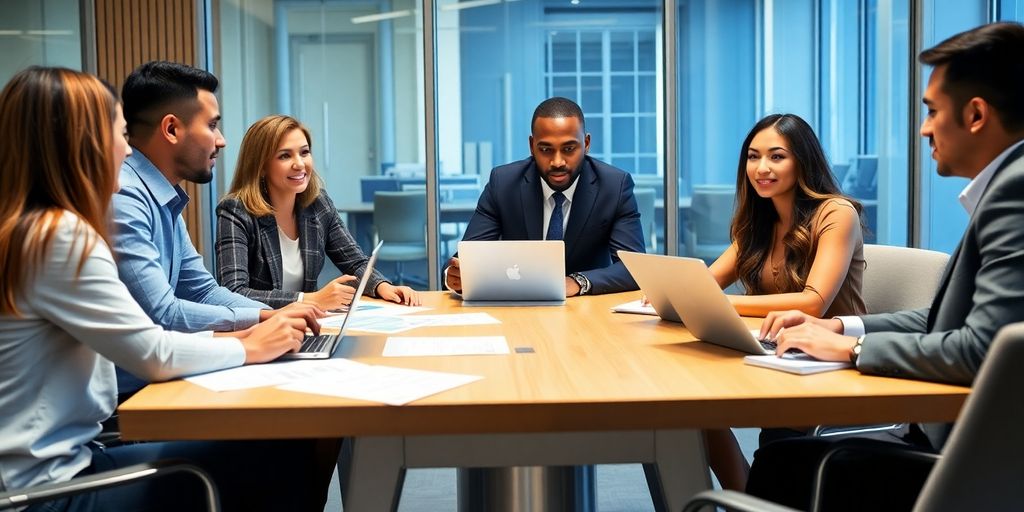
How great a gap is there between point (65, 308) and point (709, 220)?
15.5ft

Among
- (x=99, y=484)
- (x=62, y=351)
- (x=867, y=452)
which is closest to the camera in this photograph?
(x=99, y=484)

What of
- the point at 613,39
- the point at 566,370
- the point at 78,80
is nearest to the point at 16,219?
the point at 78,80

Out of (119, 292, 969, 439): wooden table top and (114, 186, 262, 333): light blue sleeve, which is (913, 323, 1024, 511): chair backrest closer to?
(119, 292, 969, 439): wooden table top

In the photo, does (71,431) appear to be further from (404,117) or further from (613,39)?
(613,39)

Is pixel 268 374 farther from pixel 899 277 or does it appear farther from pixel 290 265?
pixel 899 277

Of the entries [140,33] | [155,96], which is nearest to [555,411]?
[155,96]

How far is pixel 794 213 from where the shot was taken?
279 cm

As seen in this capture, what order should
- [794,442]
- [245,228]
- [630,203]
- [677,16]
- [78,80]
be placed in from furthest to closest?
[677,16] → [630,203] → [245,228] → [794,442] → [78,80]

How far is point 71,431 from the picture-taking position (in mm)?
1623

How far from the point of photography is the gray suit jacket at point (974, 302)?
58.6 inches

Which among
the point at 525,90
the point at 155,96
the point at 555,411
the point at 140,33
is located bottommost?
the point at 555,411

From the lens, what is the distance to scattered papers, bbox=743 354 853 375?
1.66 m

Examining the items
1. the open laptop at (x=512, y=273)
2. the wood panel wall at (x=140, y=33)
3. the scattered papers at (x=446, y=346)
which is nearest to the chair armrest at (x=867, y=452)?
the scattered papers at (x=446, y=346)

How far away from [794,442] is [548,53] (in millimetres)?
4205
